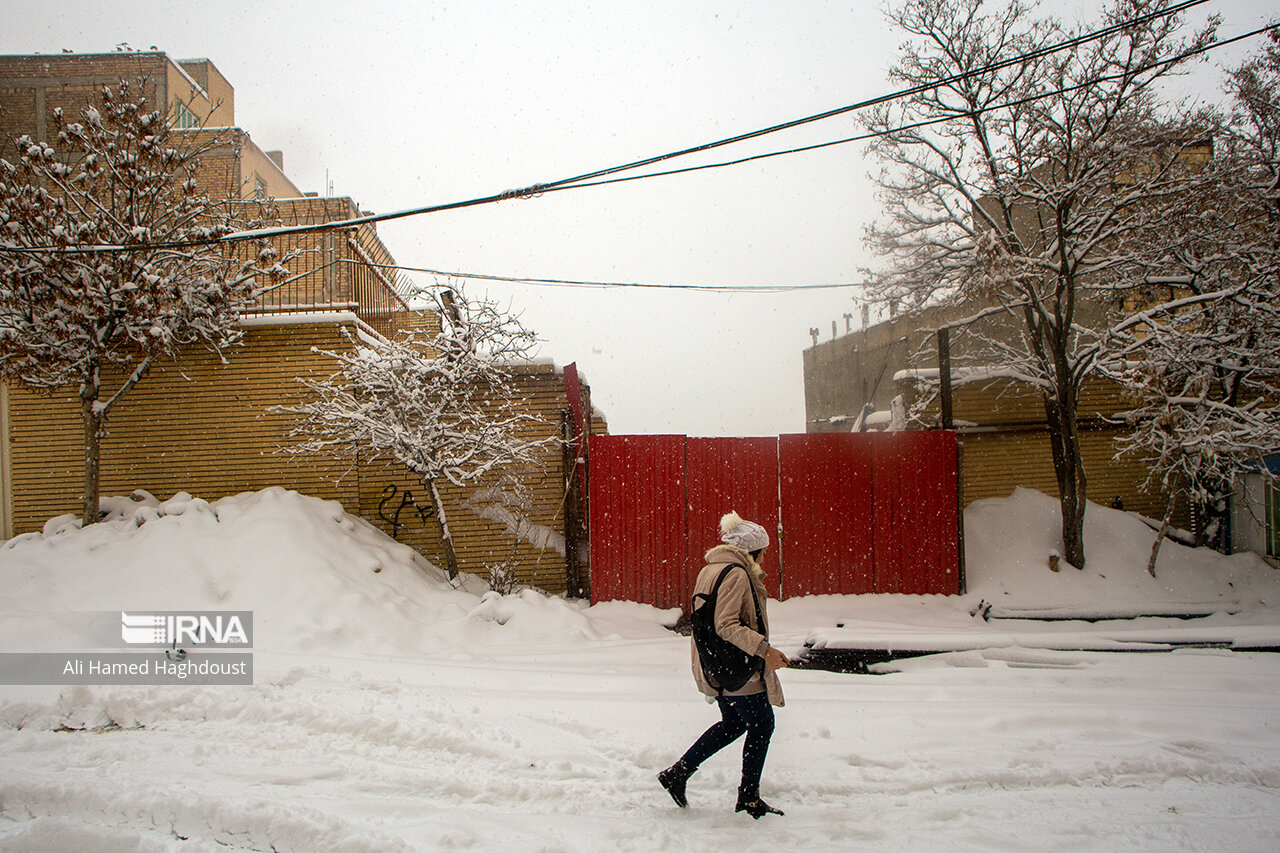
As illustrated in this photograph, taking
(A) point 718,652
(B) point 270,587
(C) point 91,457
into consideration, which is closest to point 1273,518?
(A) point 718,652

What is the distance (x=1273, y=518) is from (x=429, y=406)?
12.9 meters

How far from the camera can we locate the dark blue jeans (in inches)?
137

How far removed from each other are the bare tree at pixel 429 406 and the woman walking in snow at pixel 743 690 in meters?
5.12

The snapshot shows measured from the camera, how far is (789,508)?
348 inches

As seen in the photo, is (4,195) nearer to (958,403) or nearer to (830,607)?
(830,607)

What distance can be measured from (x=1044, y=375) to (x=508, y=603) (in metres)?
8.69

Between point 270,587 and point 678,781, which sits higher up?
point 270,587

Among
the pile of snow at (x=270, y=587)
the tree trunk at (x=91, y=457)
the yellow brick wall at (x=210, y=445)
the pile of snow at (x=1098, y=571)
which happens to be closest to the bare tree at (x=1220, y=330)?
the pile of snow at (x=1098, y=571)

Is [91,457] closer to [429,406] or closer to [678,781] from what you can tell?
[429,406]

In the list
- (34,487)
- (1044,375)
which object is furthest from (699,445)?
(34,487)

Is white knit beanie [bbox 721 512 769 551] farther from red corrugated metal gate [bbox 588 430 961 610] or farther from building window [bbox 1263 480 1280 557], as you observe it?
building window [bbox 1263 480 1280 557]

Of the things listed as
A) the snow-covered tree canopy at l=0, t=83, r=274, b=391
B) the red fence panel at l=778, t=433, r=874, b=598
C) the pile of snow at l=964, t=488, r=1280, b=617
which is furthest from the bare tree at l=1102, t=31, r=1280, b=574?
the snow-covered tree canopy at l=0, t=83, r=274, b=391

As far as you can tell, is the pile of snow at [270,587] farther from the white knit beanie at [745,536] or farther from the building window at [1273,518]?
the building window at [1273,518]

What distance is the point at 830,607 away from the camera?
8.49 meters
